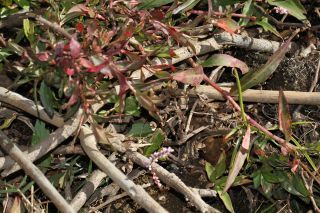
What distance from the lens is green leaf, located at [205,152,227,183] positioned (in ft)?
6.64

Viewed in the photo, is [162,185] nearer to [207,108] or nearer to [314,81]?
[207,108]

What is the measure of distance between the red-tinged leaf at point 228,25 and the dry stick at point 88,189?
2.20 feet

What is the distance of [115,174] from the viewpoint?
5.89ft

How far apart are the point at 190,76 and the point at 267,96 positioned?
33 cm

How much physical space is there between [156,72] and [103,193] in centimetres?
45

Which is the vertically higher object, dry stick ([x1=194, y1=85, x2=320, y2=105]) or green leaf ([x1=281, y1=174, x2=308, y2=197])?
dry stick ([x1=194, y1=85, x2=320, y2=105])

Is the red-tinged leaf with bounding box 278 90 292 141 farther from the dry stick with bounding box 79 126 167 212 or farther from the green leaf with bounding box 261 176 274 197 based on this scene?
the dry stick with bounding box 79 126 167 212

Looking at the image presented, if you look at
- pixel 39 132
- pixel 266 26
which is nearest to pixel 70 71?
pixel 39 132

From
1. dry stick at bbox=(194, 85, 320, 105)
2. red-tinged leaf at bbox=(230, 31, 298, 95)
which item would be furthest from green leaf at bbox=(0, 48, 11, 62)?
red-tinged leaf at bbox=(230, 31, 298, 95)

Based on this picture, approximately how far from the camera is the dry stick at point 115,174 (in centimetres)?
172

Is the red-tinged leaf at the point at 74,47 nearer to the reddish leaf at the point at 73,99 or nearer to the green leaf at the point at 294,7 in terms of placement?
the reddish leaf at the point at 73,99

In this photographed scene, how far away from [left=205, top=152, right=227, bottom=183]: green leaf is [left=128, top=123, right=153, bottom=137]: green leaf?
0.24 m

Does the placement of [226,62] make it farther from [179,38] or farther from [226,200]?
[226,200]

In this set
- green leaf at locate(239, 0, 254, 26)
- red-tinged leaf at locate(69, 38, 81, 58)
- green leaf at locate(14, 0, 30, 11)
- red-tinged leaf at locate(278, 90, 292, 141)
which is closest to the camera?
red-tinged leaf at locate(69, 38, 81, 58)
